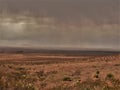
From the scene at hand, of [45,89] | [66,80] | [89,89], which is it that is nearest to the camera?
[89,89]

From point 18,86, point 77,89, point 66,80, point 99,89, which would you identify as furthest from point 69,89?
point 66,80

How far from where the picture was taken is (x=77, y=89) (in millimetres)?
27906

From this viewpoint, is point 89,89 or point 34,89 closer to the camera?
point 89,89

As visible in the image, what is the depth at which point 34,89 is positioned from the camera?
95.3 ft

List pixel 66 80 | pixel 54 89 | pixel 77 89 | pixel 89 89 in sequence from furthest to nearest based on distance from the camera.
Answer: pixel 66 80 → pixel 54 89 → pixel 77 89 → pixel 89 89

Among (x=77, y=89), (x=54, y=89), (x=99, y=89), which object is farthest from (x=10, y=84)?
(x=99, y=89)

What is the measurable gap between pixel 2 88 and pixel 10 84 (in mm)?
1725

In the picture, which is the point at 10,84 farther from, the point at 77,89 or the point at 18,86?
the point at 77,89

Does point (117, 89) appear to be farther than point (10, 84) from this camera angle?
No

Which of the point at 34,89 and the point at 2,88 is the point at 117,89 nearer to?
the point at 34,89

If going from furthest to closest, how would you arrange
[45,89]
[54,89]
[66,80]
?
[66,80], [45,89], [54,89]

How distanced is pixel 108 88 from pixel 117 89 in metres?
0.88

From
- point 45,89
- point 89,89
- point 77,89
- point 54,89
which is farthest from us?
point 45,89

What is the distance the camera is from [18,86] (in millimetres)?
29406
